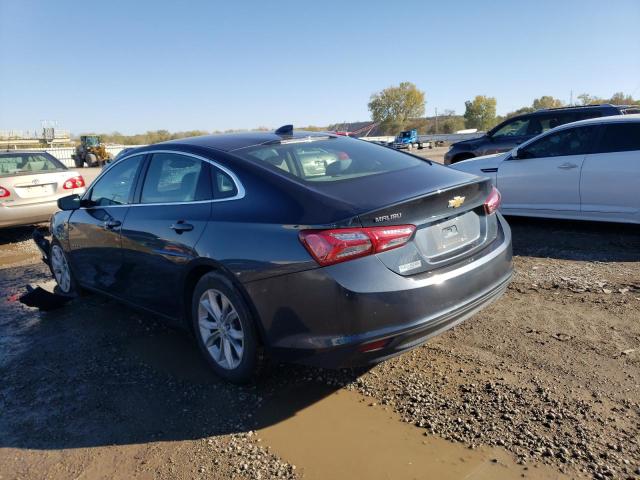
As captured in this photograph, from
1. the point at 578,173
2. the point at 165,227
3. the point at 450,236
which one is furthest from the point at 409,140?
the point at 450,236

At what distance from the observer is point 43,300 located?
528cm

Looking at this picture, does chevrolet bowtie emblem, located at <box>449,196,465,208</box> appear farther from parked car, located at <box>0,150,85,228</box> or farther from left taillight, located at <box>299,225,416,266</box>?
parked car, located at <box>0,150,85,228</box>

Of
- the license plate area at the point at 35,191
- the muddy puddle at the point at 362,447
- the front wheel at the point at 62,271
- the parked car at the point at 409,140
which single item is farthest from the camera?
the parked car at the point at 409,140

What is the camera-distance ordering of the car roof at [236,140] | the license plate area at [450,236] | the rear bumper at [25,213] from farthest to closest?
1. the rear bumper at [25,213]
2. the car roof at [236,140]
3. the license plate area at [450,236]

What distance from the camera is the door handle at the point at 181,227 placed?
3533mm

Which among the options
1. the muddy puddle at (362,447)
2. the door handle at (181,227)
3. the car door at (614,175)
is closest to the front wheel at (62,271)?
the door handle at (181,227)

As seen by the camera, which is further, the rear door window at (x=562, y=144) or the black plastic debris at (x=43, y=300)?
the rear door window at (x=562, y=144)

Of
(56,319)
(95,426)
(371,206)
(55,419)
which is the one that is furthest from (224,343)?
(56,319)

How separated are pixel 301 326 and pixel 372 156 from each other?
5.36 feet

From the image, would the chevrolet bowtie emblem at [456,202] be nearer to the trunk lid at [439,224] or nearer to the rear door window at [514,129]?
the trunk lid at [439,224]

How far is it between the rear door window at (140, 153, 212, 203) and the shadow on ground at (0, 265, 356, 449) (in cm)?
124

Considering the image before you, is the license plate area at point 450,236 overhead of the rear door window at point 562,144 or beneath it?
beneath

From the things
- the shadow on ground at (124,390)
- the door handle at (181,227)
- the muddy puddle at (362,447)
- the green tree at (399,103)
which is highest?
the green tree at (399,103)

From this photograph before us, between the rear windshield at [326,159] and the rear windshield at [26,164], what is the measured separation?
7383 millimetres
